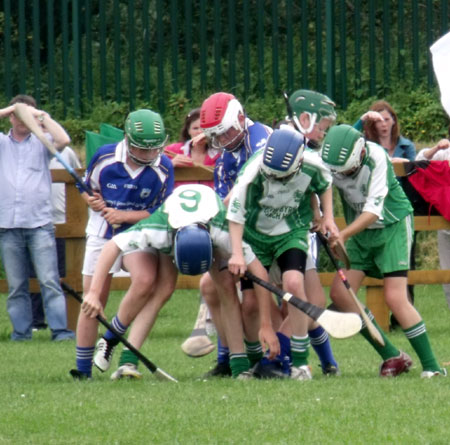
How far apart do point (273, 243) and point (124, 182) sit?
1127mm

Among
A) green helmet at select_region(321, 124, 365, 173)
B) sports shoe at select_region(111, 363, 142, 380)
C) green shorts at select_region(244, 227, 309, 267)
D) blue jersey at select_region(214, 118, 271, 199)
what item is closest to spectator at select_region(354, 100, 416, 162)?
blue jersey at select_region(214, 118, 271, 199)

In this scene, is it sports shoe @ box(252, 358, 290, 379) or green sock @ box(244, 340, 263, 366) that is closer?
sports shoe @ box(252, 358, 290, 379)

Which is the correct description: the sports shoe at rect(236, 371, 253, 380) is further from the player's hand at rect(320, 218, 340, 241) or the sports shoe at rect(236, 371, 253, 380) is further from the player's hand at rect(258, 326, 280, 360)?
the player's hand at rect(320, 218, 340, 241)

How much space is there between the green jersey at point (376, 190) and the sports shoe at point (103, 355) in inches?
66.6

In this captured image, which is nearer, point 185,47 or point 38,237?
point 38,237

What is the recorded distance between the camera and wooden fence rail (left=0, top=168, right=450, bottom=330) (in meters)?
11.3

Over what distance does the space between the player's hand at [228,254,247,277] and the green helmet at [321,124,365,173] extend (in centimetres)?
86

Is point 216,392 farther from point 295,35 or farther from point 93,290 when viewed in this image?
point 295,35

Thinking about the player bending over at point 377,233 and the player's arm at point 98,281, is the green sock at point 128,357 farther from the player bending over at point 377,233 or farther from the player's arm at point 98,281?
the player bending over at point 377,233

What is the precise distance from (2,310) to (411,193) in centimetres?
444

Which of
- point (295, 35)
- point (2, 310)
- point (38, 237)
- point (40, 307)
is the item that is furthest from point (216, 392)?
point (295, 35)

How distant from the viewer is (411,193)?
449 inches

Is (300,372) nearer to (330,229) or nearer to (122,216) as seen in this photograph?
(330,229)

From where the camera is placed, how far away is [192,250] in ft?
24.6
